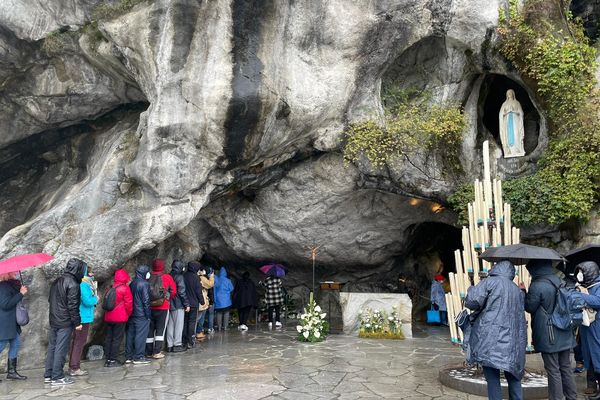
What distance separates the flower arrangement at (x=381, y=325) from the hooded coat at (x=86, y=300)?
21.2ft

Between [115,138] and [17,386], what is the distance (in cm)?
674

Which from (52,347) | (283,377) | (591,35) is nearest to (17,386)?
(52,347)

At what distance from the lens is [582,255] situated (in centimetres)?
777

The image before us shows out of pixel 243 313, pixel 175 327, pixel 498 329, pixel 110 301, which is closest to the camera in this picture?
pixel 498 329

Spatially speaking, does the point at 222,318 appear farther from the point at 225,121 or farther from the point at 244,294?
the point at 225,121

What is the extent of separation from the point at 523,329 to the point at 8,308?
7.50 meters

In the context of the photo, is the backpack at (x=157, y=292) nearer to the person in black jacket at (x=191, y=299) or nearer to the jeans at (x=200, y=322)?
the person in black jacket at (x=191, y=299)

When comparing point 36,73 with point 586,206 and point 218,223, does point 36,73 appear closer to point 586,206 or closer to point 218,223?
point 218,223

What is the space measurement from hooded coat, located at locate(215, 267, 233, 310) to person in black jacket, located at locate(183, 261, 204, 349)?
204cm

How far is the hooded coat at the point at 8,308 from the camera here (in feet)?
25.8

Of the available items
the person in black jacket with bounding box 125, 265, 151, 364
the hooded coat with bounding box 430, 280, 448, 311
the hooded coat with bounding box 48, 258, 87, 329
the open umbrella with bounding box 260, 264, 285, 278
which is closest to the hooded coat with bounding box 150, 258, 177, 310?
the person in black jacket with bounding box 125, 265, 151, 364

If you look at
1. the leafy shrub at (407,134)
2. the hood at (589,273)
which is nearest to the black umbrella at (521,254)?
the hood at (589,273)

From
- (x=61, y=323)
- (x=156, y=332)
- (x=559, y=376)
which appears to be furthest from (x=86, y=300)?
(x=559, y=376)

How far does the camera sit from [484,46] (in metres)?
11.0
